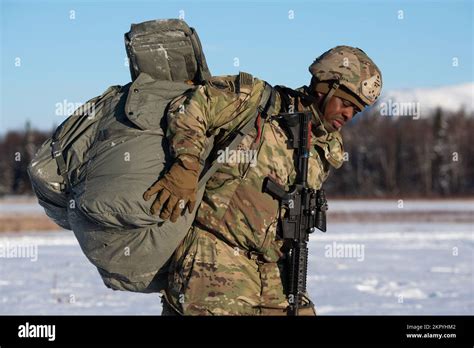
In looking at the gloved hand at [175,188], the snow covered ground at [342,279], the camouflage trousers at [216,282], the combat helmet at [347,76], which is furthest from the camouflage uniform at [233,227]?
the snow covered ground at [342,279]

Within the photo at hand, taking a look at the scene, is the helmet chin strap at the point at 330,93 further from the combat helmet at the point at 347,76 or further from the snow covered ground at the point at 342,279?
the snow covered ground at the point at 342,279

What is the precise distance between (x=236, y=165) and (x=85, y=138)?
68 cm

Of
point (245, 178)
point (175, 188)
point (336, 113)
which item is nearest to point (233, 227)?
point (245, 178)

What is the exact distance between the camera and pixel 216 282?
3285mm

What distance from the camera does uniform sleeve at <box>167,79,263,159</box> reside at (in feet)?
10.1

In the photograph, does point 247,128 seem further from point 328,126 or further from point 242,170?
point 328,126

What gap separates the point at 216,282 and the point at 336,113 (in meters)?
0.98

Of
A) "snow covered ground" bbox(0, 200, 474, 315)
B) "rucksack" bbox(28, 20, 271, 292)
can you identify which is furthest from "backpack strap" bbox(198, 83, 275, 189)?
"snow covered ground" bbox(0, 200, 474, 315)

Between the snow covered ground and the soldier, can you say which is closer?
the soldier

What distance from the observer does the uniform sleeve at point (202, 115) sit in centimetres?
308

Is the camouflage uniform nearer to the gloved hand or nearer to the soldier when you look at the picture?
the soldier

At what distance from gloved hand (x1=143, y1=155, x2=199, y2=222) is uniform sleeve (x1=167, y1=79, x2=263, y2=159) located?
0.05m

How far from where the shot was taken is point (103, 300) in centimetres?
879

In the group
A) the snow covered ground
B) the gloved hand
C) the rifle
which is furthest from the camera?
the snow covered ground
